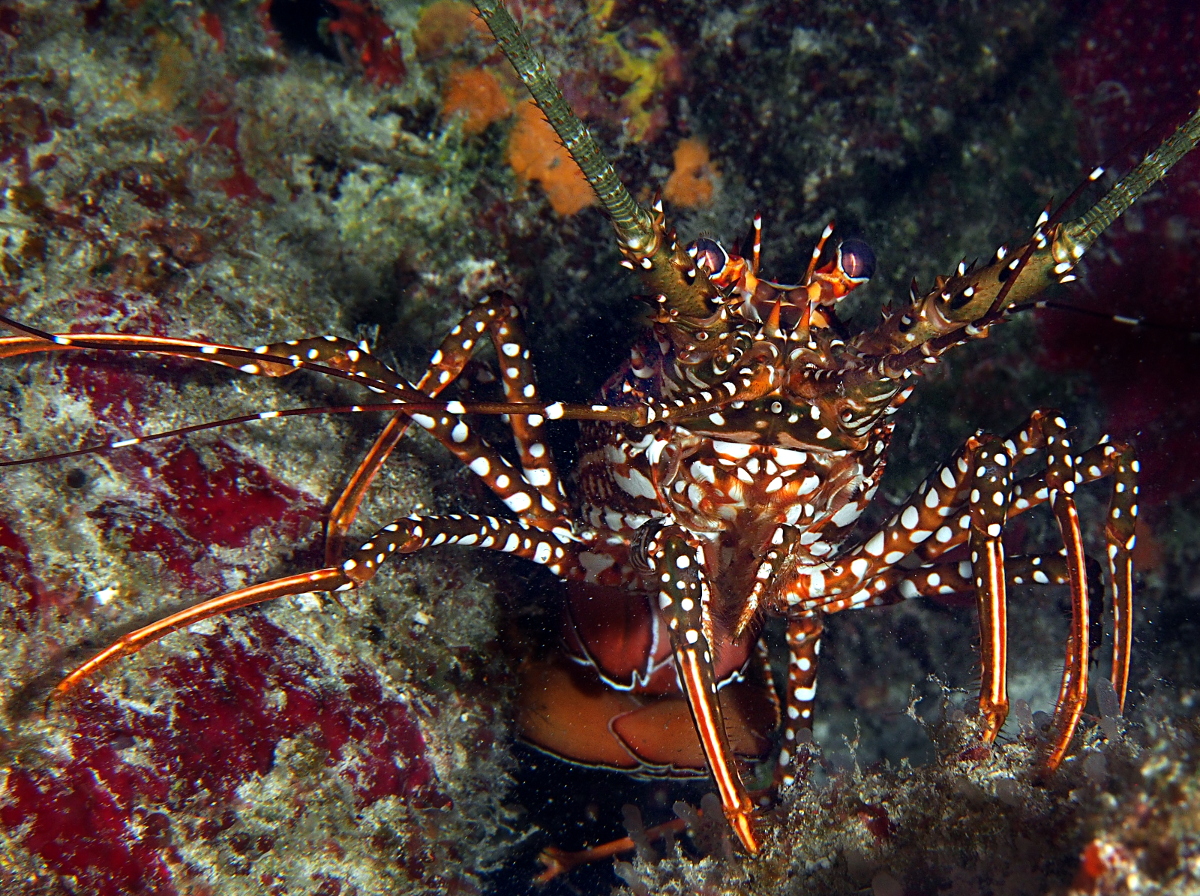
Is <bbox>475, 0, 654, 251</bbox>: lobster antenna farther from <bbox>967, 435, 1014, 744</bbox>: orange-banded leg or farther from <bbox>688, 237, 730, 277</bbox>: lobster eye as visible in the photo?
<bbox>967, 435, 1014, 744</bbox>: orange-banded leg

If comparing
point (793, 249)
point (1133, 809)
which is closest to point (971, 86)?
point (793, 249)

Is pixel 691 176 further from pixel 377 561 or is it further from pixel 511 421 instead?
pixel 377 561

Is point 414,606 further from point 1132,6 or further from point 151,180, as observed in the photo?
point 1132,6

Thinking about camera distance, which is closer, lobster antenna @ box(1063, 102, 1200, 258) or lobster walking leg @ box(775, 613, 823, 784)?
lobster antenna @ box(1063, 102, 1200, 258)

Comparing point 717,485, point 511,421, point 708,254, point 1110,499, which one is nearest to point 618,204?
point 708,254

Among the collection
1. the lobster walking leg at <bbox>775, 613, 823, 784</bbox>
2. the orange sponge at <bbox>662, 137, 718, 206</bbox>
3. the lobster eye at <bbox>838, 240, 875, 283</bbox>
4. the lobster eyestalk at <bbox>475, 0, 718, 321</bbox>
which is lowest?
the lobster walking leg at <bbox>775, 613, 823, 784</bbox>

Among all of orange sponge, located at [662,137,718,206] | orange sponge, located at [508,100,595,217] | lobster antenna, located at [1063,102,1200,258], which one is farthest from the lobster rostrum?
orange sponge, located at [662,137,718,206]
